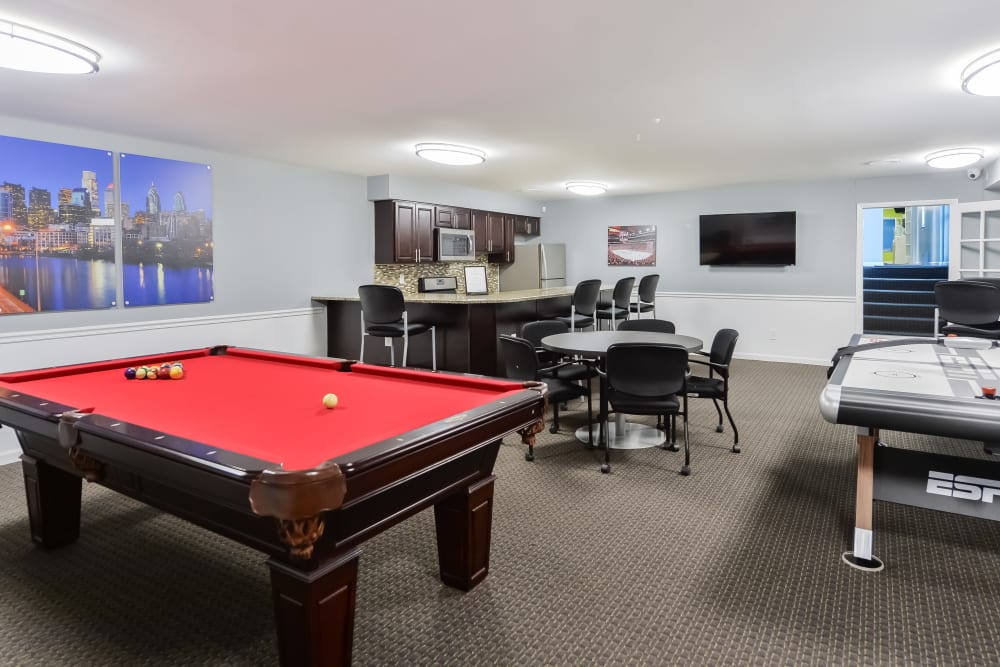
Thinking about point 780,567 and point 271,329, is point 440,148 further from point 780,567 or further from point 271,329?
point 780,567

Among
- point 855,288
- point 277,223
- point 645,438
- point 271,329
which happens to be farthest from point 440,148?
point 855,288

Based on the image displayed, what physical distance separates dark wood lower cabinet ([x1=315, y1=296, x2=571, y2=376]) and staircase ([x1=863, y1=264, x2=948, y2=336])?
4624mm

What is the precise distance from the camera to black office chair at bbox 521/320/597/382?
13.9 ft

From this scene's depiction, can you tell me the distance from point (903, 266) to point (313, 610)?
336 inches

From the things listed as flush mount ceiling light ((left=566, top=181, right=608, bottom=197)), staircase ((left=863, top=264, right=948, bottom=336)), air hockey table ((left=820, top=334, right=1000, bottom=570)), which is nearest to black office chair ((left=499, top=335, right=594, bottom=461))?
air hockey table ((left=820, top=334, right=1000, bottom=570))

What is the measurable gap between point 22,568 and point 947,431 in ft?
11.9

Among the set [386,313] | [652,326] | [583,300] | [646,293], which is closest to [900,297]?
[646,293]

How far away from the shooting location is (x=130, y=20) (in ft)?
7.89

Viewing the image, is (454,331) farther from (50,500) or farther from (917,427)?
(917,427)

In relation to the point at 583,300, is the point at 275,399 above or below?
below

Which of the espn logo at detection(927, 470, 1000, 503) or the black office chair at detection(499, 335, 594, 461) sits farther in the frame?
the black office chair at detection(499, 335, 594, 461)

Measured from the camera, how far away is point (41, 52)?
102 inches

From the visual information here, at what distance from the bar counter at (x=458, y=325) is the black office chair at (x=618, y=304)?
2.67 ft

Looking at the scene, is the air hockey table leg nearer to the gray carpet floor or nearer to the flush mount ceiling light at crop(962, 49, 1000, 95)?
the gray carpet floor
